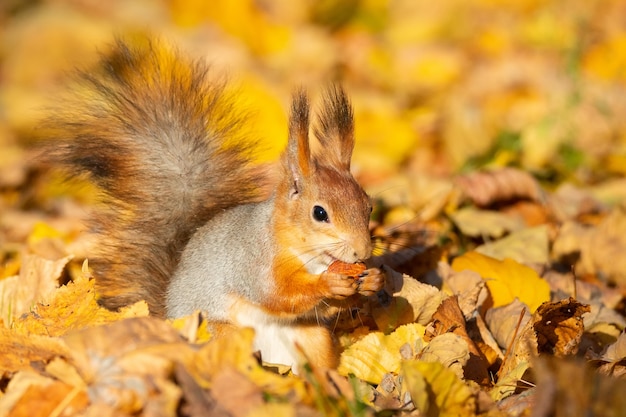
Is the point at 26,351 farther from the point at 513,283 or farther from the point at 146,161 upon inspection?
the point at 513,283

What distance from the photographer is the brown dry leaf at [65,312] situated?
1684 millimetres

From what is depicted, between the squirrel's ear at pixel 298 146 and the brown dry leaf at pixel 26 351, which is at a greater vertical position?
the squirrel's ear at pixel 298 146

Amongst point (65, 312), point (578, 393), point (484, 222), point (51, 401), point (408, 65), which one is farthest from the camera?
point (408, 65)

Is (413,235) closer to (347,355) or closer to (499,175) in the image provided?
(499,175)

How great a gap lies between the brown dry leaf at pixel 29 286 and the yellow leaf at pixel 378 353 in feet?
2.48

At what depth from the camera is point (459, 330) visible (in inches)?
67.4

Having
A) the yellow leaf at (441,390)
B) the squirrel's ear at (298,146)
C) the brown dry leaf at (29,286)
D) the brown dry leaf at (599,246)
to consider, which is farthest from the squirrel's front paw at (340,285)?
the brown dry leaf at (599,246)

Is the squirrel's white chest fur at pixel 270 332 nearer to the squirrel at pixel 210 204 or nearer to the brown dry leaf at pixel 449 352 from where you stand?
the squirrel at pixel 210 204

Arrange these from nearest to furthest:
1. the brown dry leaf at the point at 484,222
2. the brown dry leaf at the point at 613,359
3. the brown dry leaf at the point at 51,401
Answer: the brown dry leaf at the point at 51,401
the brown dry leaf at the point at 613,359
the brown dry leaf at the point at 484,222

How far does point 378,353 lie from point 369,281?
18cm

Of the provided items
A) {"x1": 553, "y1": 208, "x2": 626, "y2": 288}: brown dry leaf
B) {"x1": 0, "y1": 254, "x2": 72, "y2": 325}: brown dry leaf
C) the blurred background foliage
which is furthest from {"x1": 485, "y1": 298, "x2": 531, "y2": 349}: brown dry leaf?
the blurred background foliage

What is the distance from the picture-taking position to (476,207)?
264 cm

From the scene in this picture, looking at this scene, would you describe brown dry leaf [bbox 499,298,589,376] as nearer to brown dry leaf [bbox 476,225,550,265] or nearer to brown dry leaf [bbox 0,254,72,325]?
brown dry leaf [bbox 476,225,550,265]

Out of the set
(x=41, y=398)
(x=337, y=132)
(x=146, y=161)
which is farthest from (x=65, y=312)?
(x=337, y=132)
